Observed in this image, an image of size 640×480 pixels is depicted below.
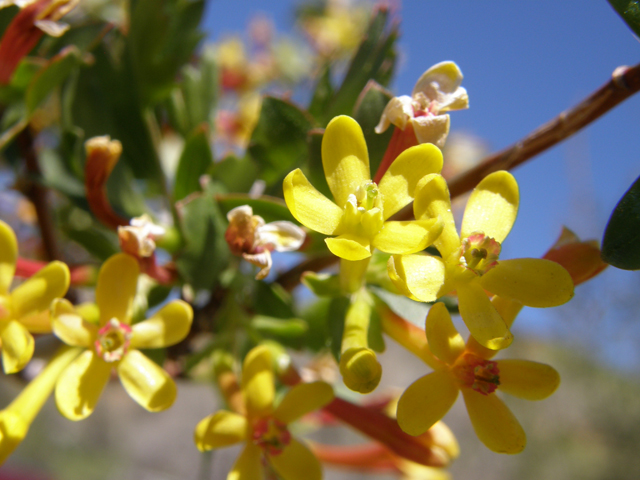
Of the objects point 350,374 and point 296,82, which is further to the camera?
point 296,82

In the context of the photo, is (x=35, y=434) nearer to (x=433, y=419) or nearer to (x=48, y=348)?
(x=48, y=348)

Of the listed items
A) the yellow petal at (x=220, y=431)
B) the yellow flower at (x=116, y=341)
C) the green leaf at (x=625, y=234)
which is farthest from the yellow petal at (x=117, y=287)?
the green leaf at (x=625, y=234)

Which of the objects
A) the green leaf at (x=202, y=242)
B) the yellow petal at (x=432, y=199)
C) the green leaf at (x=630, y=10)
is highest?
the green leaf at (x=630, y=10)

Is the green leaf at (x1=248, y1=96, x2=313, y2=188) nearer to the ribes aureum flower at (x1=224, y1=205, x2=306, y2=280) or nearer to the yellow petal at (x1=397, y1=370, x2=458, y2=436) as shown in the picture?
the ribes aureum flower at (x1=224, y1=205, x2=306, y2=280)

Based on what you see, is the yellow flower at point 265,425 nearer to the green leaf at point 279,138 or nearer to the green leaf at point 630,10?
the green leaf at point 279,138

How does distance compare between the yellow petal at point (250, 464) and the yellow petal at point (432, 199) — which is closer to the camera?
the yellow petal at point (432, 199)

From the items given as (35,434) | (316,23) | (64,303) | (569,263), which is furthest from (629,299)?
(35,434)
